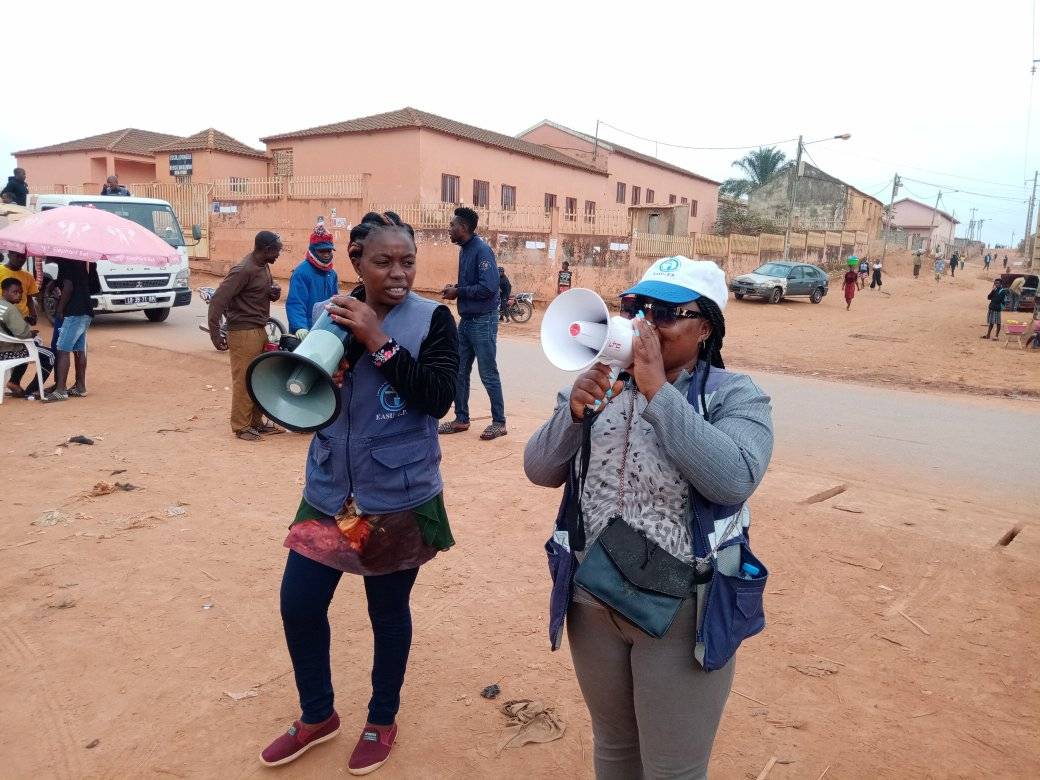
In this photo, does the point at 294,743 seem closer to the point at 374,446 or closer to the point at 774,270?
the point at 374,446

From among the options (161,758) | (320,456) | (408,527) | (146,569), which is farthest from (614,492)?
(146,569)

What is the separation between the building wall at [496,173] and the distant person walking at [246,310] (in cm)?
1697

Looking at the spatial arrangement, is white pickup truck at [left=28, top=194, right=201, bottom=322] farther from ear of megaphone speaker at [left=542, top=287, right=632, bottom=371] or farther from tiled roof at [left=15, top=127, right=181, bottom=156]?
tiled roof at [left=15, top=127, right=181, bottom=156]

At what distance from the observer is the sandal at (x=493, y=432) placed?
6.61 m

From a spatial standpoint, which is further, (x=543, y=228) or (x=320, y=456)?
(x=543, y=228)

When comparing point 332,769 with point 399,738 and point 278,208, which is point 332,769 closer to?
point 399,738

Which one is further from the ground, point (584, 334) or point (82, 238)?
point (82, 238)

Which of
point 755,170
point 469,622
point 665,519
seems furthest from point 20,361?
point 755,170

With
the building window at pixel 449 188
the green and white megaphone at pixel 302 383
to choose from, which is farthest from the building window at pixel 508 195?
the green and white megaphone at pixel 302 383

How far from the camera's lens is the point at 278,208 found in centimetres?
2205

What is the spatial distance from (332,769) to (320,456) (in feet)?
3.66

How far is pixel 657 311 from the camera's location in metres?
1.76

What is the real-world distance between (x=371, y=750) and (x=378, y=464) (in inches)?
41.0

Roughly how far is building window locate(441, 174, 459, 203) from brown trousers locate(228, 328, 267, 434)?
2078 cm
